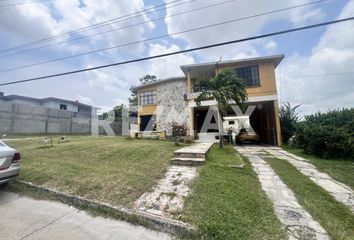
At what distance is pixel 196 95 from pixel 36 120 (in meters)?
18.0

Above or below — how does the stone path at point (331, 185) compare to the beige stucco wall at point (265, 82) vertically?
below

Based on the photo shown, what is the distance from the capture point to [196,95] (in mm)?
14258

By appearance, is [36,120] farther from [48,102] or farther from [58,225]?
[58,225]

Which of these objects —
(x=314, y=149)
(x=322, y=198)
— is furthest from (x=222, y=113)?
(x=322, y=198)

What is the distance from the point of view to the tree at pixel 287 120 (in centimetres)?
1400

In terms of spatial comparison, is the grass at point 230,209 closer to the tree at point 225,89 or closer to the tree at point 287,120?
the tree at point 225,89

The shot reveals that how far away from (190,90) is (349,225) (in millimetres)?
12908

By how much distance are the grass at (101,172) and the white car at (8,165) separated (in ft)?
2.16

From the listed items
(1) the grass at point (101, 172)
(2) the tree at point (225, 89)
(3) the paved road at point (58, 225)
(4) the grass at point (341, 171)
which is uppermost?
(2) the tree at point (225, 89)

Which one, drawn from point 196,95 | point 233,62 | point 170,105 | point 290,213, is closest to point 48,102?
point 170,105

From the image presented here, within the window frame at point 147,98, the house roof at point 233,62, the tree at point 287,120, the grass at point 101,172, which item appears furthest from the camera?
the window frame at point 147,98

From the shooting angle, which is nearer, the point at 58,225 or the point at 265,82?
the point at 58,225

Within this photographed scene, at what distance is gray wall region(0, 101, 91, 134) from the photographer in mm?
17000

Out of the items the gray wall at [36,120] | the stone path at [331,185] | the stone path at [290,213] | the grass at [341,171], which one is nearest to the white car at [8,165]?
the stone path at [290,213]
